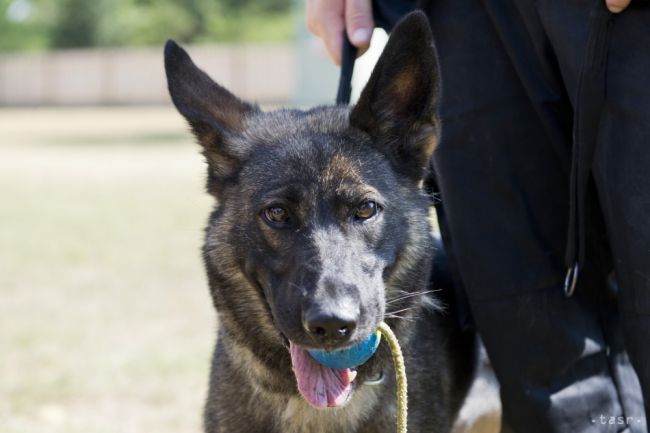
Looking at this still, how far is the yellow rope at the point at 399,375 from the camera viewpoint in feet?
9.81

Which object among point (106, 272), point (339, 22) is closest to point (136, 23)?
point (106, 272)

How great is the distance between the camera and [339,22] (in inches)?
146

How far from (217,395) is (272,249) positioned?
73 cm

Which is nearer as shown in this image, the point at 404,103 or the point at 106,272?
the point at 404,103

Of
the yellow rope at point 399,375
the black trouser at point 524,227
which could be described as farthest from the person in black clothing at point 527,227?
the yellow rope at point 399,375

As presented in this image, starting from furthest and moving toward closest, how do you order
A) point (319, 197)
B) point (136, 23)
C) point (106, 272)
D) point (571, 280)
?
1. point (136, 23)
2. point (106, 272)
3. point (571, 280)
4. point (319, 197)

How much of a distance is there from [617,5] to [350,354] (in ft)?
4.40

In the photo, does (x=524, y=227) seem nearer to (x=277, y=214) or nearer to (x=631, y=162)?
(x=631, y=162)

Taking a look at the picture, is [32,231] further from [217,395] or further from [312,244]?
[312,244]

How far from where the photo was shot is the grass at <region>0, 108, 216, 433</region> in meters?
4.94

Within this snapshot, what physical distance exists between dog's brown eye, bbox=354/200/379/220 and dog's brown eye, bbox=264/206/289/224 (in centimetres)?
23

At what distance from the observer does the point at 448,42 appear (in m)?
3.45

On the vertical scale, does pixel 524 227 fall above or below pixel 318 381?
above

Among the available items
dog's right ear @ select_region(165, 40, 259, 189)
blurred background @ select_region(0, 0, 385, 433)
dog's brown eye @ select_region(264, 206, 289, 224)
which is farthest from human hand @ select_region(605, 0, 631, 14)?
blurred background @ select_region(0, 0, 385, 433)
